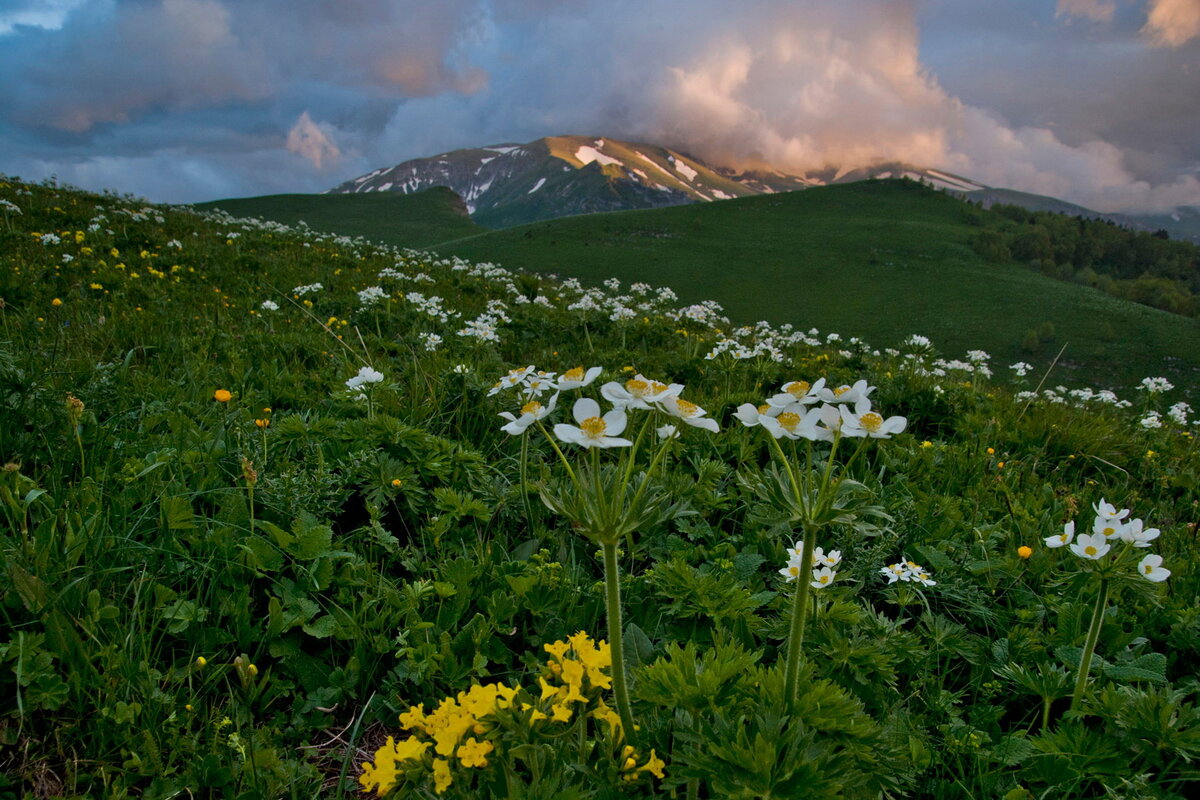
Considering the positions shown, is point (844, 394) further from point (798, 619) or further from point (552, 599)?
point (552, 599)

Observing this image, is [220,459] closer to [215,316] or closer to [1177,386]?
[215,316]

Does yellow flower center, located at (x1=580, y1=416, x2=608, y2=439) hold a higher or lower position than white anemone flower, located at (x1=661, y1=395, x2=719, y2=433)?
lower

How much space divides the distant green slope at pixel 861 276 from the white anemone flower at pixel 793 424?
38.8 meters

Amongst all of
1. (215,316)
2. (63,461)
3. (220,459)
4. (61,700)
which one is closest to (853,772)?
(61,700)

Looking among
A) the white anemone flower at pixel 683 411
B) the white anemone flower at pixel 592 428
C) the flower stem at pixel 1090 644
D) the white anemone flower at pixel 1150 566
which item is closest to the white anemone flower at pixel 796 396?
the white anemone flower at pixel 683 411

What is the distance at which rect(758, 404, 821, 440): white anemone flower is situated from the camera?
1.63m

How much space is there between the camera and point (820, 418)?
1.69 m

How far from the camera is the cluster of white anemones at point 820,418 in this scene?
1.65 m

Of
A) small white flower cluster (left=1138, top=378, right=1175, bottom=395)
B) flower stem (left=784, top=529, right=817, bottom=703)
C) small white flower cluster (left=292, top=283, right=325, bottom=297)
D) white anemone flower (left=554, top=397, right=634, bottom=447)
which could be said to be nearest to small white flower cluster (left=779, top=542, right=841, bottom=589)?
flower stem (left=784, top=529, right=817, bottom=703)

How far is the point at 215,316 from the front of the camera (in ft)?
20.4

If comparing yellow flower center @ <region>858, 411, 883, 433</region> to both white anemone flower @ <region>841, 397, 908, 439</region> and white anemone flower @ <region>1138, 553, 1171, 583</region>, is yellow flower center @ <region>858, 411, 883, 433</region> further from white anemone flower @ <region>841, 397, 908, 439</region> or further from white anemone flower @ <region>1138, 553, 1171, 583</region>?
white anemone flower @ <region>1138, 553, 1171, 583</region>

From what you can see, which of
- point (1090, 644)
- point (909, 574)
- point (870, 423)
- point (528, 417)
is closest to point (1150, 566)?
point (1090, 644)

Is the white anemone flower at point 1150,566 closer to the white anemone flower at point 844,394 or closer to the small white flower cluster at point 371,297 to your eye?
the white anemone flower at point 844,394

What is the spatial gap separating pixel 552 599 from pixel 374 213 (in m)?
88.7
